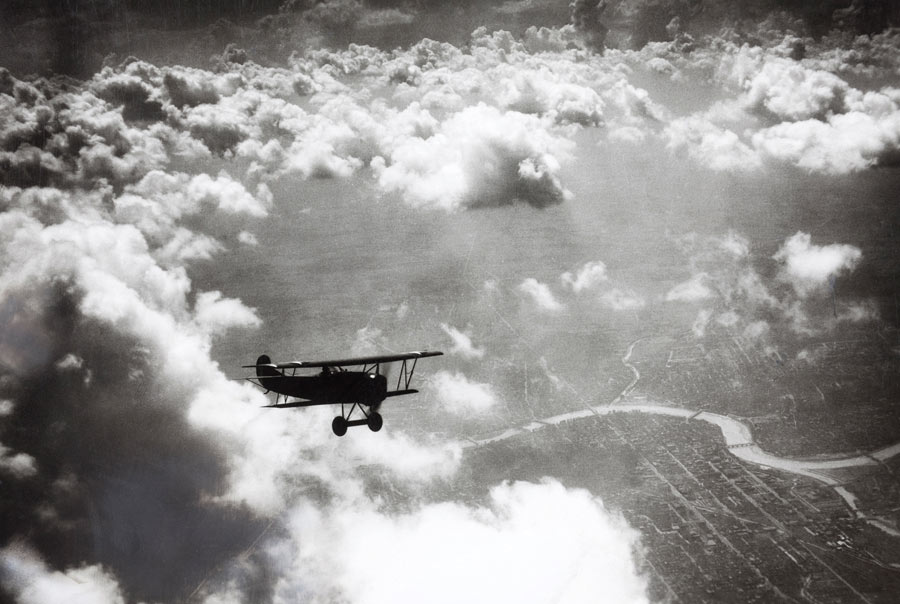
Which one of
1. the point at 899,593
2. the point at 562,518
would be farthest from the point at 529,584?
the point at 899,593

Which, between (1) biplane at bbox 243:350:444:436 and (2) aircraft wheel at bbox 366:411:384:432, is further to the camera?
(1) biplane at bbox 243:350:444:436

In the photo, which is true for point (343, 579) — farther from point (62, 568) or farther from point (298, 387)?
point (298, 387)

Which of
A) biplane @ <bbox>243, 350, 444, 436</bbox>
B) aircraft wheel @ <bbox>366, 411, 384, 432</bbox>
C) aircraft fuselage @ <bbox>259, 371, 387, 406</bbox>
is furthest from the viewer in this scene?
aircraft fuselage @ <bbox>259, 371, 387, 406</bbox>

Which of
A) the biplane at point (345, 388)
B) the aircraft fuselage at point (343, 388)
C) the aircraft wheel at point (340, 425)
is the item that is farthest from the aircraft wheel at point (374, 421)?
the aircraft wheel at point (340, 425)

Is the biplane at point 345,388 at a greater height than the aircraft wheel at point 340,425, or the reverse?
the biplane at point 345,388

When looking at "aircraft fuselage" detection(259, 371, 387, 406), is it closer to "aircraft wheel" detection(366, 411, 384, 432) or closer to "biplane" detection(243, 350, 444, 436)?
"biplane" detection(243, 350, 444, 436)

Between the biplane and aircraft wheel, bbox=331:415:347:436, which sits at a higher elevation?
the biplane

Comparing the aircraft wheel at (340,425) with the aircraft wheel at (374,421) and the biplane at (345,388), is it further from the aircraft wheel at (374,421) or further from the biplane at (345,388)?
the aircraft wheel at (374,421)

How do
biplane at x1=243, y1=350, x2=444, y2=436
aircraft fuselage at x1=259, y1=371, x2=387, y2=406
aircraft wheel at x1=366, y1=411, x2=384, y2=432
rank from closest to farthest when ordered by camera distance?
aircraft wheel at x1=366, y1=411, x2=384, y2=432
biplane at x1=243, y1=350, x2=444, y2=436
aircraft fuselage at x1=259, y1=371, x2=387, y2=406

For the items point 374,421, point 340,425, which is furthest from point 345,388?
point 374,421

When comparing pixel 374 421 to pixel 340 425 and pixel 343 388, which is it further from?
pixel 343 388

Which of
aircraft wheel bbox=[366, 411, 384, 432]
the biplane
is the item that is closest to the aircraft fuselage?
the biplane
